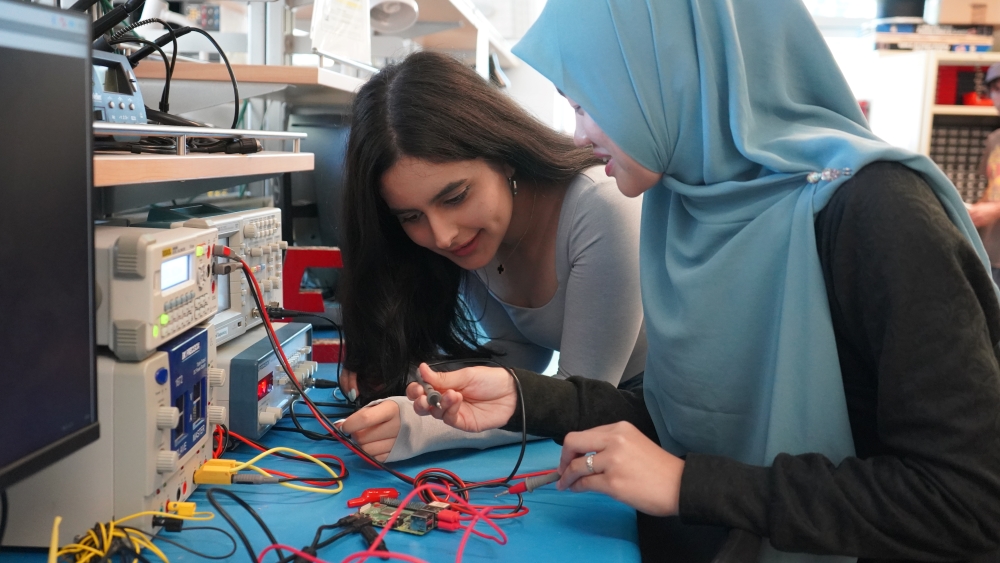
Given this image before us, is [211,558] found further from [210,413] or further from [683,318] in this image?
[683,318]

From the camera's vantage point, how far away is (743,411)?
887 mm

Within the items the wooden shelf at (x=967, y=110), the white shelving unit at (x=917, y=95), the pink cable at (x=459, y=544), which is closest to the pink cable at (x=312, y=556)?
the pink cable at (x=459, y=544)

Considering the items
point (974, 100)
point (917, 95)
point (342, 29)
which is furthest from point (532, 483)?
point (974, 100)

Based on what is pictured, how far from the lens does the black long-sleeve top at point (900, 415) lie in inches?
26.7

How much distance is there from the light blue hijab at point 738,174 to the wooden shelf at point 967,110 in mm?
2928

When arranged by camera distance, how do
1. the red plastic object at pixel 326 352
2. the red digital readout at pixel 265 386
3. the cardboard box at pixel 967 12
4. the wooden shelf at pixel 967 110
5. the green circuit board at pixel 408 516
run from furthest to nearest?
the cardboard box at pixel 967 12
the wooden shelf at pixel 967 110
the red plastic object at pixel 326 352
the red digital readout at pixel 265 386
the green circuit board at pixel 408 516

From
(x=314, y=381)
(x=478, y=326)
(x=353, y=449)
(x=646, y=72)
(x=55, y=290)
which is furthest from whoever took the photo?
(x=478, y=326)

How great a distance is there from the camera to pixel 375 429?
0.99 metres

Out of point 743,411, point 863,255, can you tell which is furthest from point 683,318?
point 863,255

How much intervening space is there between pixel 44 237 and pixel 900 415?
0.72 m

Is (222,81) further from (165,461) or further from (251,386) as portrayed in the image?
→ (165,461)

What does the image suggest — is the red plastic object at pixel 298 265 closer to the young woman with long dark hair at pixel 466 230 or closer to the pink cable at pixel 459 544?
the young woman with long dark hair at pixel 466 230

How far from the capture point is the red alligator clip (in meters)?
0.85

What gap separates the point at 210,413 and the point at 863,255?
71 cm
